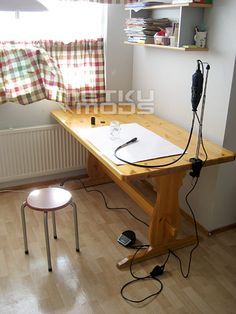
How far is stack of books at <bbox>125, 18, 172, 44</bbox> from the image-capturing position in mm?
2703

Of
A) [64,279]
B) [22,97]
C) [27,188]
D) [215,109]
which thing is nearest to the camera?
[64,279]

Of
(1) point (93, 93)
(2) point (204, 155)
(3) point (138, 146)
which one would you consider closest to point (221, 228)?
(2) point (204, 155)

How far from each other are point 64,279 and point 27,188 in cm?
138

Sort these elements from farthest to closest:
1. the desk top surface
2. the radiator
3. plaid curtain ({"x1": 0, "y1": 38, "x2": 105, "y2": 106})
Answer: the radiator
plaid curtain ({"x1": 0, "y1": 38, "x2": 105, "y2": 106})
the desk top surface

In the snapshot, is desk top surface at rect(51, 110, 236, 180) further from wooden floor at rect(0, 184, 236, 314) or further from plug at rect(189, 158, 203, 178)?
wooden floor at rect(0, 184, 236, 314)

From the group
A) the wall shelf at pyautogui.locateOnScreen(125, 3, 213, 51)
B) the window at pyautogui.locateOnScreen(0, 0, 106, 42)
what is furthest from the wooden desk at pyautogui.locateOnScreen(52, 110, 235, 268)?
the window at pyautogui.locateOnScreen(0, 0, 106, 42)

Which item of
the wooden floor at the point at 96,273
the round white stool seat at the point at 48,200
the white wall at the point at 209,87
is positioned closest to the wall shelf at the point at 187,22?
the white wall at the point at 209,87

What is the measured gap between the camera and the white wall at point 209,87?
231 centimetres

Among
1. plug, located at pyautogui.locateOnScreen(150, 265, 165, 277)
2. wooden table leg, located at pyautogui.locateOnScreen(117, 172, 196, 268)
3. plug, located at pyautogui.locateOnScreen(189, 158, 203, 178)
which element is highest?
plug, located at pyautogui.locateOnScreen(189, 158, 203, 178)

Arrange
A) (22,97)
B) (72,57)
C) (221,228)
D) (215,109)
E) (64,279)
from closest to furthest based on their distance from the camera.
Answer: (64,279), (215,109), (221,228), (22,97), (72,57)

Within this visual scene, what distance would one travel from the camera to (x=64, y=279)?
2242 mm

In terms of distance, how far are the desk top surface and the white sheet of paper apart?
1.9 inches

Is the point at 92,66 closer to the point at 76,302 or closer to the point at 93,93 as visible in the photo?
the point at 93,93

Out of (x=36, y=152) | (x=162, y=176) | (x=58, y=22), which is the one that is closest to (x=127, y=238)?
(x=162, y=176)
